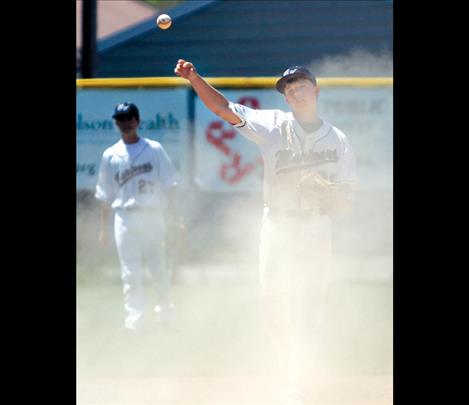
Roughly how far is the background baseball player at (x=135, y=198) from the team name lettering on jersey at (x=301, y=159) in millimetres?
2692

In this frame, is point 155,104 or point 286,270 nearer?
point 286,270

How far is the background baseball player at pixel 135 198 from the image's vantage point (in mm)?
8586

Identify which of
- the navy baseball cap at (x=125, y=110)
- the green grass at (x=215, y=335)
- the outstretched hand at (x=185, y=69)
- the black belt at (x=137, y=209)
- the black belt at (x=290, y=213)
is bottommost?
the green grass at (x=215, y=335)

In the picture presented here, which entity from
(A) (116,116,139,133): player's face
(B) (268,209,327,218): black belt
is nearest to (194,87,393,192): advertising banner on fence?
(A) (116,116,139,133): player's face

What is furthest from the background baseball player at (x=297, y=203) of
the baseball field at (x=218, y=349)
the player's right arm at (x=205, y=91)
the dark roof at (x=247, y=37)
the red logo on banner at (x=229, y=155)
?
the dark roof at (x=247, y=37)

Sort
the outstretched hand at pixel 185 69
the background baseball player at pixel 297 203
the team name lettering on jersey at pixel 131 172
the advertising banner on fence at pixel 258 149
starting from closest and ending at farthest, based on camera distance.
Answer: the outstretched hand at pixel 185 69 → the background baseball player at pixel 297 203 → the team name lettering on jersey at pixel 131 172 → the advertising banner on fence at pixel 258 149

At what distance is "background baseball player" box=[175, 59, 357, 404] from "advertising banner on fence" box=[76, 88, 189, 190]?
440 cm

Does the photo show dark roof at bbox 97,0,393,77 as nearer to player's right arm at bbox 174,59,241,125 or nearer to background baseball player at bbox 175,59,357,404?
background baseball player at bbox 175,59,357,404

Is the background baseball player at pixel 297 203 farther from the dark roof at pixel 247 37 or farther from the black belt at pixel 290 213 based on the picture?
the dark roof at pixel 247 37
